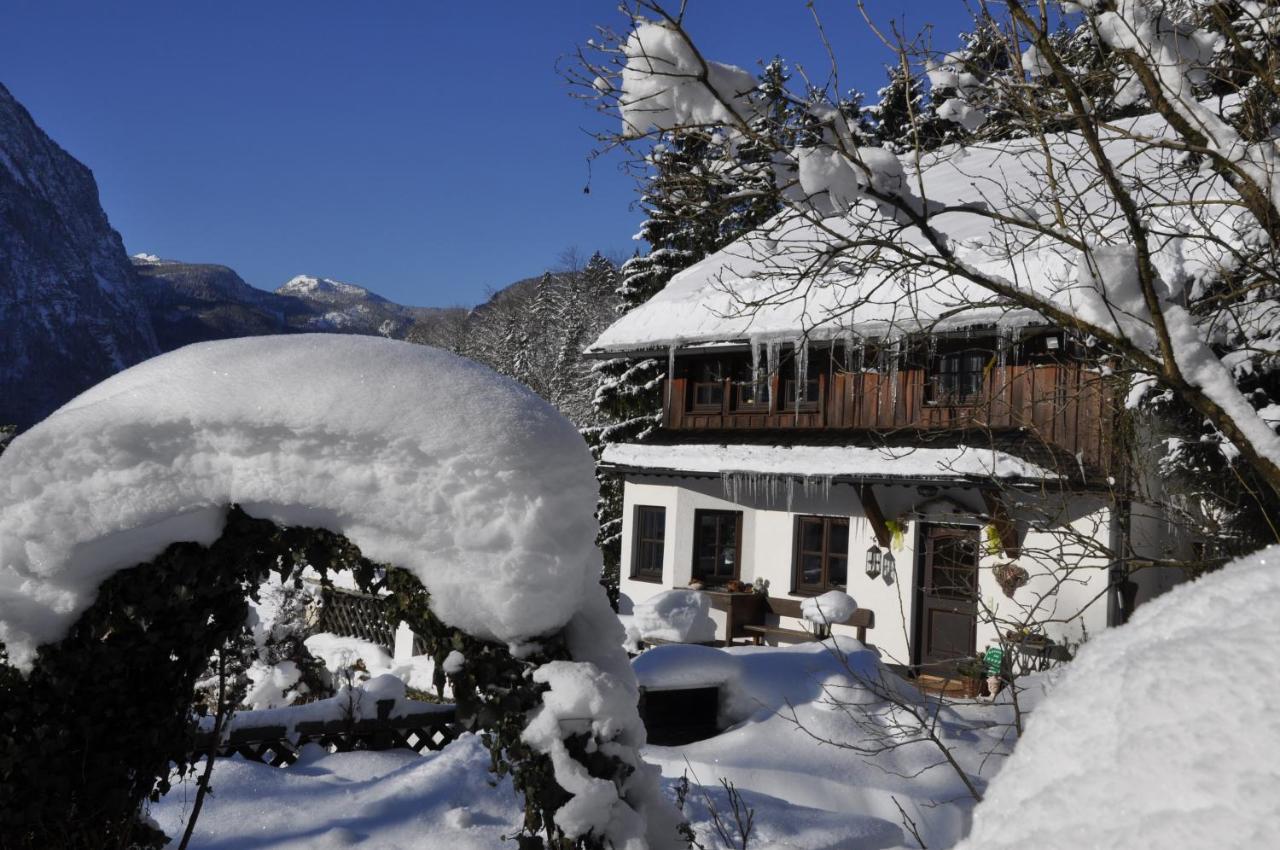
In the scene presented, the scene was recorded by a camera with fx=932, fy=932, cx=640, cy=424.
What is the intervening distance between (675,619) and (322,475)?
28.7 ft

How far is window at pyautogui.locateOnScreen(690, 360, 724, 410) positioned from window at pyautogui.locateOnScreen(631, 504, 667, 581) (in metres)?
2.27

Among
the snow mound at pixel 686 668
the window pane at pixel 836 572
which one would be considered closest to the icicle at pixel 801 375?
the window pane at pixel 836 572

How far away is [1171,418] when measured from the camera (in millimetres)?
8617

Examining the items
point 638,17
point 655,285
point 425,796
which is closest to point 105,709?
point 425,796

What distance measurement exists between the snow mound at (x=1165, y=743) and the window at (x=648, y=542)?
17374 mm

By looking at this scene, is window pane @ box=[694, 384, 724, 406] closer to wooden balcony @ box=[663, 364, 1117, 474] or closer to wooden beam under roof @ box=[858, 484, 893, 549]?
wooden balcony @ box=[663, 364, 1117, 474]

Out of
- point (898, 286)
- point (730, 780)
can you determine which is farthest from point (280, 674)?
point (898, 286)

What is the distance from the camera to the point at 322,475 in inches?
129

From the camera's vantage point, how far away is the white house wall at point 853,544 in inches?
496

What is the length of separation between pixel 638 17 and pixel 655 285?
67.6 ft

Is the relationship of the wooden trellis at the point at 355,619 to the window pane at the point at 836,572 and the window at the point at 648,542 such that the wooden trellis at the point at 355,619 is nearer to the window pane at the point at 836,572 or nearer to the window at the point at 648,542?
the window at the point at 648,542

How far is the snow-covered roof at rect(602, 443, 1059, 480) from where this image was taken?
40.6ft

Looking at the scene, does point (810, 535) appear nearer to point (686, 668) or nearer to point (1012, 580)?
point (1012, 580)

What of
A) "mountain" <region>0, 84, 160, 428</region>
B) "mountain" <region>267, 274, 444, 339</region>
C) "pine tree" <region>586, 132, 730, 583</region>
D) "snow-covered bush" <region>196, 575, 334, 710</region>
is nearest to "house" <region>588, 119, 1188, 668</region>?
"pine tree" <region>586, 132, 730, 583</region>
